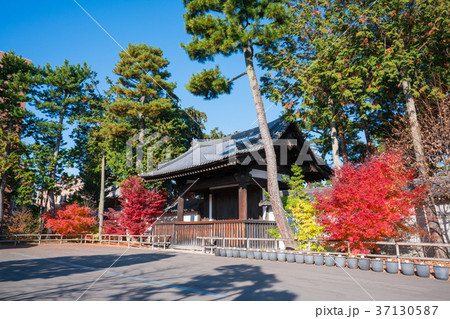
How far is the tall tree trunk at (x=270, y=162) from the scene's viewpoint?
1048 cm

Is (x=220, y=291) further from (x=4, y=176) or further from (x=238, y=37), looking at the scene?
(x=4, y=176)

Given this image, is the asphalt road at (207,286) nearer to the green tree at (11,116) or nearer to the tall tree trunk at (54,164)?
the tall tree trunk at (54,164)

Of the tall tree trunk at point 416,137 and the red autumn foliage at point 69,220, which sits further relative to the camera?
the red autumn foliage at point 69,220

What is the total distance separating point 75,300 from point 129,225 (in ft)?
51.0

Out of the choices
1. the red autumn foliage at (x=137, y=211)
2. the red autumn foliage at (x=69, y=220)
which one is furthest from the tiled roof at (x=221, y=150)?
the red autumn foliage at (x=69, y=220)

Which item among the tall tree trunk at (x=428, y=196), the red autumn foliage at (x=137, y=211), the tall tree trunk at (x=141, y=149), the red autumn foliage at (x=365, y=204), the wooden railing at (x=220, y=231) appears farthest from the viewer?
the tall tree trunk at (x=141, y=149)

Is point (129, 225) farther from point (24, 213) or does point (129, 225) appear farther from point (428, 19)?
point (428, 19)

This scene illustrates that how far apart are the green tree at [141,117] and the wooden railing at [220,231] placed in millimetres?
Answer: 9556

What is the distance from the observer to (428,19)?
12.5 m

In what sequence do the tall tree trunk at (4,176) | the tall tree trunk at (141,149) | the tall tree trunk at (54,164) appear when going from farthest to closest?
the tall tree trunk at (54,164), the tall tree trunk at (141,149), the tall tree trunk at (4,176)

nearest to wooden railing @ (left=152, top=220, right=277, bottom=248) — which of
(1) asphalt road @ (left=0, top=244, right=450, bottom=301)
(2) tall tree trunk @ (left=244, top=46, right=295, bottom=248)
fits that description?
(2) tall tree trunk @ (left=244, top=46, right=295, bottom=248)

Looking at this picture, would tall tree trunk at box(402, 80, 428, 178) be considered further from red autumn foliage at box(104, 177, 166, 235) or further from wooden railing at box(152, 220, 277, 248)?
red autumn foliage at box(104, 177, 166, 235)

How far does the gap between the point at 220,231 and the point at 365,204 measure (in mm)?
6624

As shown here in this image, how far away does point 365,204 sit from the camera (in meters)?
8.56
